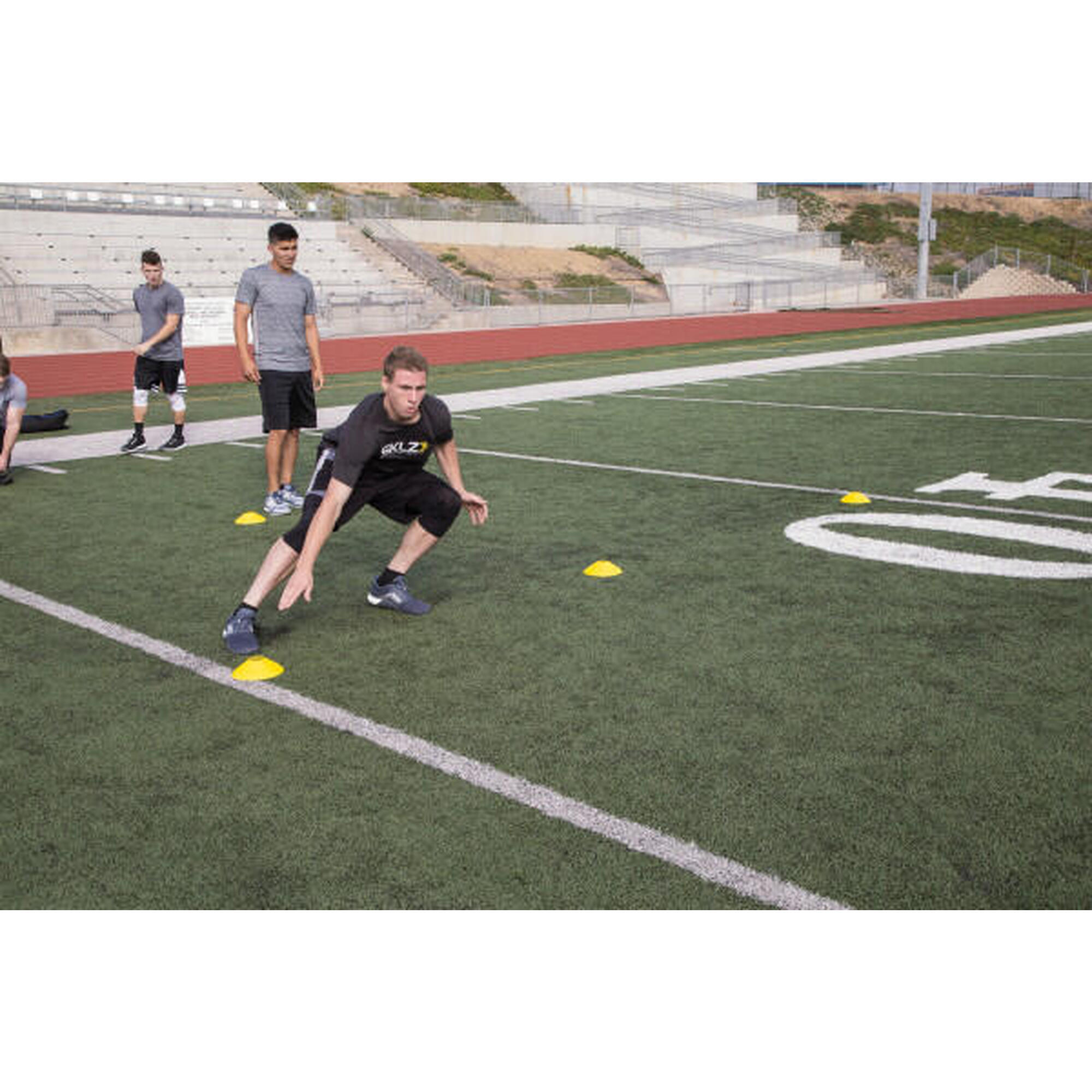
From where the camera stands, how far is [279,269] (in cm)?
812

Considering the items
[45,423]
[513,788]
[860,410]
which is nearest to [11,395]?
[45,423]

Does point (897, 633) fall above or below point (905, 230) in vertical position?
below

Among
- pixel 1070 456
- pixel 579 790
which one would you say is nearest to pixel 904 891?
pixel 579 790

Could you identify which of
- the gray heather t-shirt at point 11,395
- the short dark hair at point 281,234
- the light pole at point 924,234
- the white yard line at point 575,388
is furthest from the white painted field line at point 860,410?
the light pole at point 924,234

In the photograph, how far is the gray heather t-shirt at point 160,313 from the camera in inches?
416

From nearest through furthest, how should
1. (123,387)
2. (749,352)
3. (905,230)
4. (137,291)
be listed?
(137,291), (123,387), (749,352), (905,230)

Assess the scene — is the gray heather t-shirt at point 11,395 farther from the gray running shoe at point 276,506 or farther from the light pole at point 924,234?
the light pole at point 924,234

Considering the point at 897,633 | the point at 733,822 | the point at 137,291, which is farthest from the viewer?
the point at 137,291

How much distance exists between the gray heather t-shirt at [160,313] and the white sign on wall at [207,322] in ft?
48.8

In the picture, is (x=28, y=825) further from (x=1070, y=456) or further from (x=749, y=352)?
(x=749, y=352)

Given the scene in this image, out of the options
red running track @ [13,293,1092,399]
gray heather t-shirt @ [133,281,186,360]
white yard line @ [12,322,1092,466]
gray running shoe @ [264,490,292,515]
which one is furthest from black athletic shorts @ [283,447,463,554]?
red running track @ [13,293,1092,399]

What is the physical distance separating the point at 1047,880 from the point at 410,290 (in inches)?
1362

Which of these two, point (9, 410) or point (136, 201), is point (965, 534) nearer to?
point (9, 410)

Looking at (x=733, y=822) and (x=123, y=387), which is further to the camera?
(x=123, y=387)
